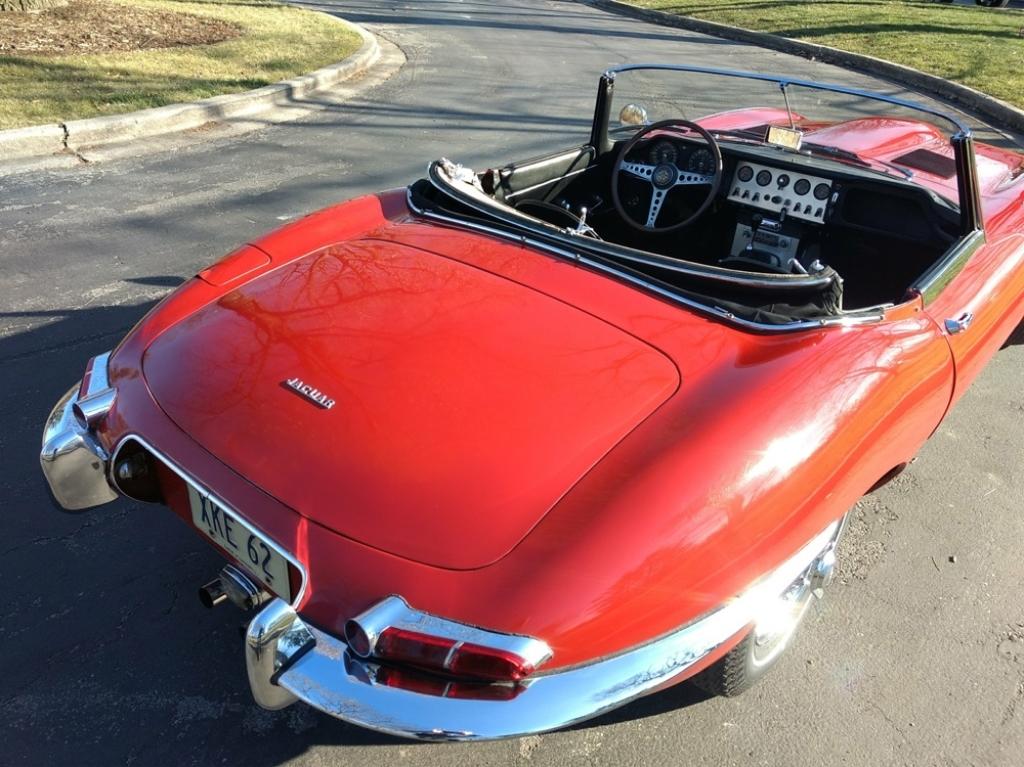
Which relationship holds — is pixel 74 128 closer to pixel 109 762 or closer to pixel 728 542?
pixel 109 762

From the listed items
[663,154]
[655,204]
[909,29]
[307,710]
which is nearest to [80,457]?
[307,710]

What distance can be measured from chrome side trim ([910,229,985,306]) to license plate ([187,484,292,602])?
193cm

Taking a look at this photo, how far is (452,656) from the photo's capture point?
4.89 ft

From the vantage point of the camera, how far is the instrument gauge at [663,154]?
3.29 metres

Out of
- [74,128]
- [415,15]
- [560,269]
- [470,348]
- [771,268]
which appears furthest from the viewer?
[415,15]

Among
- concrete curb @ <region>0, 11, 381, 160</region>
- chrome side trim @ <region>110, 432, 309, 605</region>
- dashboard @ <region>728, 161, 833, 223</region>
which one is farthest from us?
concrete curb @ <region>0, 11, 381, 160</region>

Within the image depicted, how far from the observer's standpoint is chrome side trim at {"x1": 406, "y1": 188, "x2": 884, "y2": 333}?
2076 mm

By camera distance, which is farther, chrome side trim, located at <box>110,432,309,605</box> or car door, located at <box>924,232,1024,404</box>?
car door, located at <box>924,232,1024,404</box>

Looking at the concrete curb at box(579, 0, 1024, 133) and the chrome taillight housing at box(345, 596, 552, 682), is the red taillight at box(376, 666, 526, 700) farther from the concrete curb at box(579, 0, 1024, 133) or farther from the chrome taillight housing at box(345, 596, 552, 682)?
the concrete curb at box(579, 0, 1024, 133)

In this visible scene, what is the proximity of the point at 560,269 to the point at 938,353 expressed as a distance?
3.66ft

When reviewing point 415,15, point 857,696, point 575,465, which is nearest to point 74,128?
point 575,465

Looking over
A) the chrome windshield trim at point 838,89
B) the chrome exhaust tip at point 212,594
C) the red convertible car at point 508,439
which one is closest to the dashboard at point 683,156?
the chrome windshield trim at point 838,89

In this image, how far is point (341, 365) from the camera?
1.94m

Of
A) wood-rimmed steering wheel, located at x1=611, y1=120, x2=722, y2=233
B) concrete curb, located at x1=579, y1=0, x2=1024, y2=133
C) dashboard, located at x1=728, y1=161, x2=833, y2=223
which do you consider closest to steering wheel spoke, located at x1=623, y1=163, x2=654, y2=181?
wood-rimmed steering wheel, located at x1=611, y1=120, x2=722, y2=233
